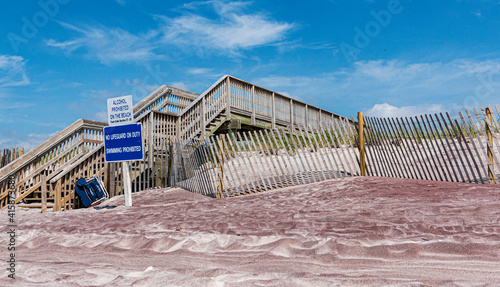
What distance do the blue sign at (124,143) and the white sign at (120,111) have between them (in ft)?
0.50

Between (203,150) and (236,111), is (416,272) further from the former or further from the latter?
(236,111)

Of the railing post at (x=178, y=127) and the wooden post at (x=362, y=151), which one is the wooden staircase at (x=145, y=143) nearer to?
the railing post at (x=178, y=127)

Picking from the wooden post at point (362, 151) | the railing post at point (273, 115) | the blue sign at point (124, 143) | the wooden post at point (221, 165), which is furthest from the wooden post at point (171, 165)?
the railing post at point (273, 115)

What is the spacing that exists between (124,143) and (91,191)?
2.80 meters

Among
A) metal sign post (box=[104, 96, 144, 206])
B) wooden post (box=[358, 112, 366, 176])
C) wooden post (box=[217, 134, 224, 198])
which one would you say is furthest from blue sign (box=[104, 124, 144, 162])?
wooden post (box=[358, 112, 366, 176])

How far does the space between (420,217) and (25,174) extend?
42.2ft

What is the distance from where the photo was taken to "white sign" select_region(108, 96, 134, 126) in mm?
9461

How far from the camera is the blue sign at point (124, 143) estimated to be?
369 inches

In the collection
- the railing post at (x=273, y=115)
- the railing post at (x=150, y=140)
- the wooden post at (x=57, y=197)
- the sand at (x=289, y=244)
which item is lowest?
the sand at (x=289, y=244)

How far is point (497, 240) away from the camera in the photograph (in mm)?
3812

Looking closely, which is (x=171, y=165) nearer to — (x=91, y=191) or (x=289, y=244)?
(x=91, y=191)

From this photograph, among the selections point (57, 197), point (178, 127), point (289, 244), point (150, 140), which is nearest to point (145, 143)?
point (150, 140)

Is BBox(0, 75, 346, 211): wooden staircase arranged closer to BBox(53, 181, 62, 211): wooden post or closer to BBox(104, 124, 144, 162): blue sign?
BBox(53, 181, 62, 211): wooden post

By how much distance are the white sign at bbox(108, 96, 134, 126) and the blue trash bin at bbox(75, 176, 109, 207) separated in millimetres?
2649
